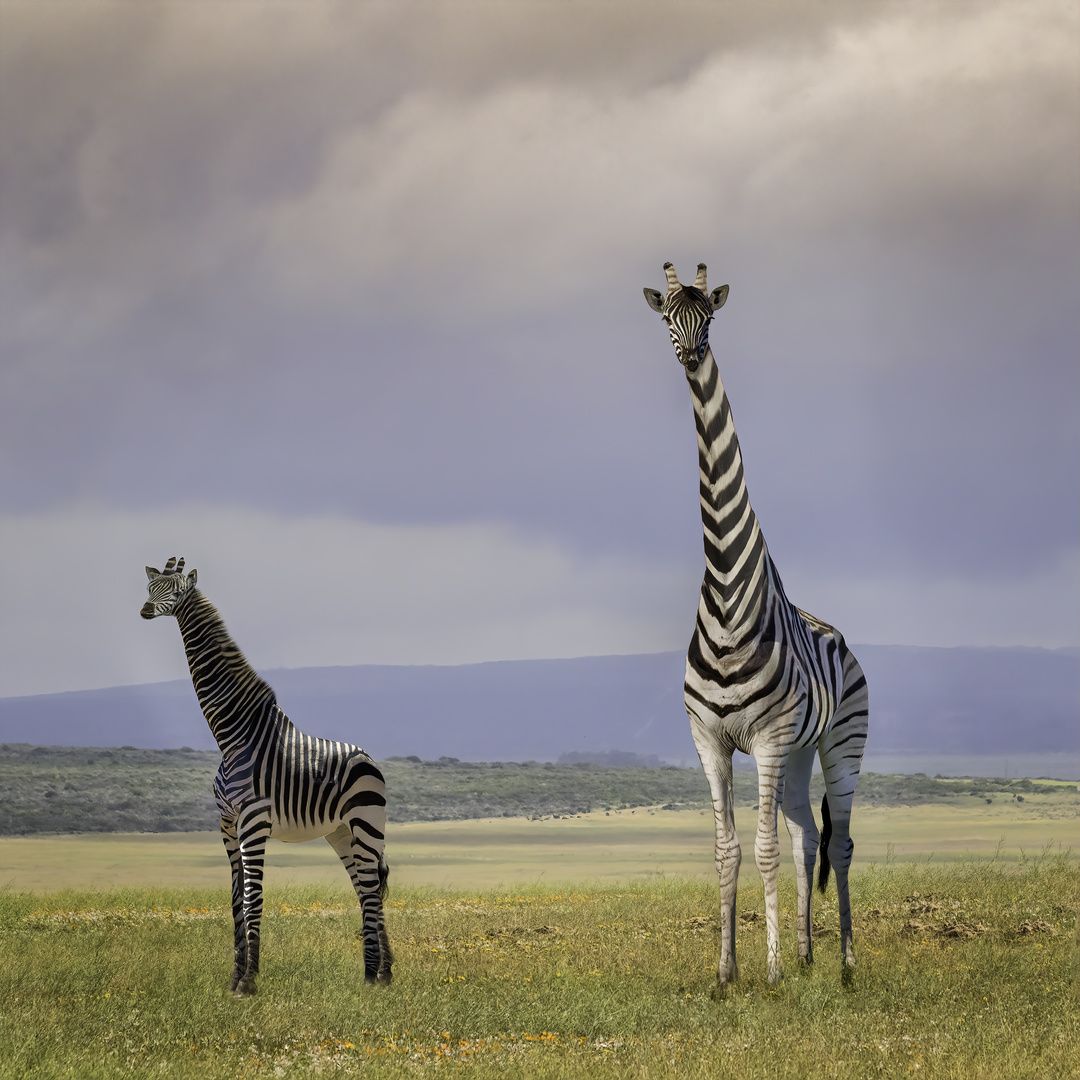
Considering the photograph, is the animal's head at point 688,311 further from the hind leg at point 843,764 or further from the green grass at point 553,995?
the green grass at point 553,995

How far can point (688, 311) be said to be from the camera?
1126 centimetres

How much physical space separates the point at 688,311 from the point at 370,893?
24.4ft

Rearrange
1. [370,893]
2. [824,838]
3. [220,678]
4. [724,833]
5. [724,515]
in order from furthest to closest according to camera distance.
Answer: [824,838]
[220,678]
[370,893]
[724,515]
[724,833]

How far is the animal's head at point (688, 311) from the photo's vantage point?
1120 centimetres

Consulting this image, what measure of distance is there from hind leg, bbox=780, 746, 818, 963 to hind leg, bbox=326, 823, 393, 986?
4.74m

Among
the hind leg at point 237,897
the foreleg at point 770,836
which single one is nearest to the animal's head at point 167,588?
the hind leg at point 237,897

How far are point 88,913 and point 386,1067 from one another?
38.4 feet

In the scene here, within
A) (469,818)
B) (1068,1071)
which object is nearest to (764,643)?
(1068,1071)

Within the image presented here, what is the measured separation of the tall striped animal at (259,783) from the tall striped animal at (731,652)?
402cm

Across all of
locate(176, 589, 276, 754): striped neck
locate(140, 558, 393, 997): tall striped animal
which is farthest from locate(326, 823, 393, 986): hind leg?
locate(176, 589, 276, 754): striped neck

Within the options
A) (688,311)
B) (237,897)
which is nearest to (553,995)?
(237,897)

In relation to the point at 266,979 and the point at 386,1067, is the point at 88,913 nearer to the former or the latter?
the point at 266,979

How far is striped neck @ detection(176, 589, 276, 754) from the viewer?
492 inches

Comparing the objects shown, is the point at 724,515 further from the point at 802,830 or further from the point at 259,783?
the point at 259,783
